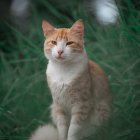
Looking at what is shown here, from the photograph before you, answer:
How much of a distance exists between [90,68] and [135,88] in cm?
58

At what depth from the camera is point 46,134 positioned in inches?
157

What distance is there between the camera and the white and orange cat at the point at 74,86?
3736mm

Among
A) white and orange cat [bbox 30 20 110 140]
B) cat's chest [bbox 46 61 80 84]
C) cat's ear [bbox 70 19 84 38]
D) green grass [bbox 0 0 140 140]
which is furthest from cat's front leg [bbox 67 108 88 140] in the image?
cat's ear [bbox 70 19 84 38]

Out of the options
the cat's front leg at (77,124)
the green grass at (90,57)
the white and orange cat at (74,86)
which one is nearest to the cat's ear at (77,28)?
the white and orange cat at (74,86)

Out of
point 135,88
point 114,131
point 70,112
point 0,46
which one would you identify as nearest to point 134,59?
point 135,88

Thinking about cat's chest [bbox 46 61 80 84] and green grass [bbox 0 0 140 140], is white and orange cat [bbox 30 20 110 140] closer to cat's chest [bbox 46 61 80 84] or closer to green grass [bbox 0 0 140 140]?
cat's chest [bbox 46 61 80 84]

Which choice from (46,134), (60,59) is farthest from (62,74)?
(46,134)

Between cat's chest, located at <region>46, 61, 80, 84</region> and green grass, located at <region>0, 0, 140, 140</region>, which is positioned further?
green grass, located at <region>0, 0, 140, 140</region>

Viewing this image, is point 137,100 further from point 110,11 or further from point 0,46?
point 0,46

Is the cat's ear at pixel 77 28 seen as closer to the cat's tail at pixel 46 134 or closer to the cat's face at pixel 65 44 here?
the cat's face at pixel 65 44

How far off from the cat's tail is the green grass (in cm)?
35

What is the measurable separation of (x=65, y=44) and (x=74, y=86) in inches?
11.6

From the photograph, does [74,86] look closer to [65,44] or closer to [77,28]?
[65,44]

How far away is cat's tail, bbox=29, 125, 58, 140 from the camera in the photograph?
13.0ft
